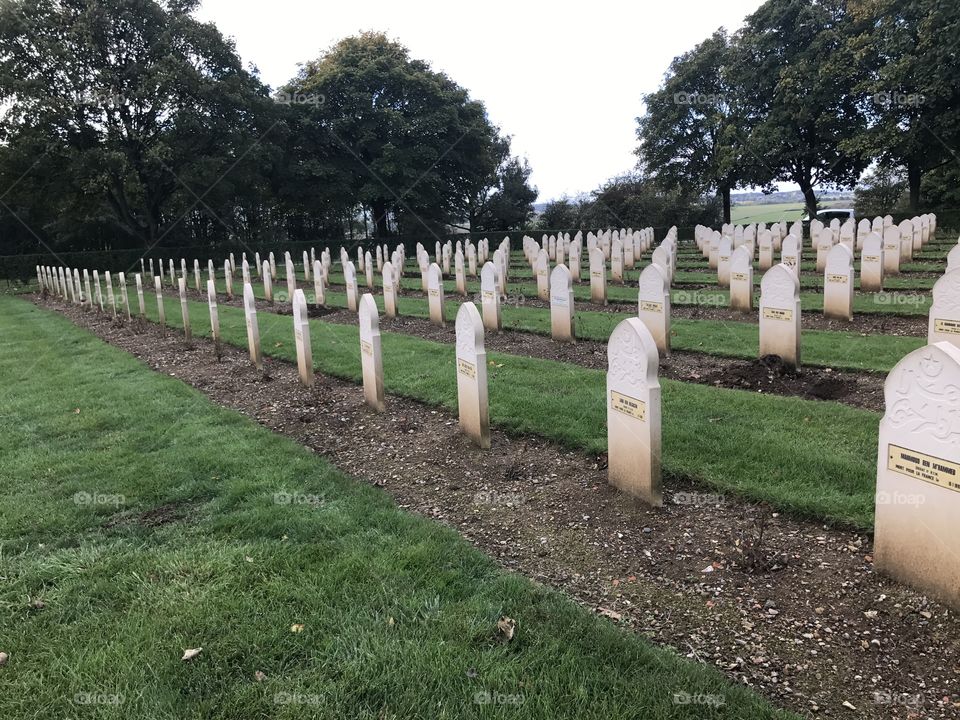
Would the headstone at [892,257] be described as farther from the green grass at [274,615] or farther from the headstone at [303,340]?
the green grass at [274,615]

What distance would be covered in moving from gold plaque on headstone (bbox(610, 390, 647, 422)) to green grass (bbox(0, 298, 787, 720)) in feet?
4.90

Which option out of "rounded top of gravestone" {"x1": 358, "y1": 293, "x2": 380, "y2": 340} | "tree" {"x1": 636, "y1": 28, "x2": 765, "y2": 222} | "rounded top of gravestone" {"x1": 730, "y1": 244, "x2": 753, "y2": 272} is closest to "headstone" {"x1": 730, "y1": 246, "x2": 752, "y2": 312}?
"rounded top of gravestone" {"x1": 730, "y1": 244, "x2": 753, "y2": 272}

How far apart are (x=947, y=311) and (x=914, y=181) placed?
30.9 meters

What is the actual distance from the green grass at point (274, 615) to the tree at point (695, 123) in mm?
35823

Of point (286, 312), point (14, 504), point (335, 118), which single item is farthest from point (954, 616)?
point (335, 118)

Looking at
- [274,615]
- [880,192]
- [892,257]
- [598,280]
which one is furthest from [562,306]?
[880,192]

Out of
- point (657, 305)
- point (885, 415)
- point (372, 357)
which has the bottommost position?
point (372, 357)

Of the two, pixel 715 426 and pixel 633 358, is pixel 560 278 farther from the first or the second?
pixel 633 358

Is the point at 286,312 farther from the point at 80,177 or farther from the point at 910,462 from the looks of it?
the point at 80,177

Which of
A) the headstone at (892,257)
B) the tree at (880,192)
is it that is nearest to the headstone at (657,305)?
the headstone at (892,257)

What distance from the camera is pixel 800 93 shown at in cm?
3097

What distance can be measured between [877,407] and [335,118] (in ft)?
124

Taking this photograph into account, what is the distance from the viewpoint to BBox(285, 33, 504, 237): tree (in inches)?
1492

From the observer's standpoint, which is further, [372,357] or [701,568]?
[372,357]
